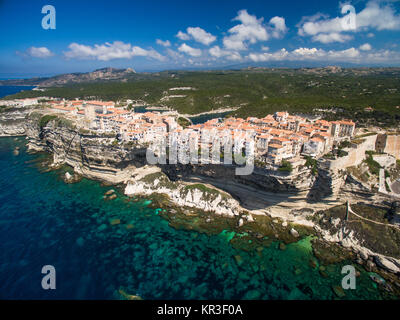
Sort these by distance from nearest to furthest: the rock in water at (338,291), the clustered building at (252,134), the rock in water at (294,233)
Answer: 1. the rock in water at (338,291)
2. the rock in water at (294,233)
3. the clustered building at (252,134)

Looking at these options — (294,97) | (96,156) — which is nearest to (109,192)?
(96,156)

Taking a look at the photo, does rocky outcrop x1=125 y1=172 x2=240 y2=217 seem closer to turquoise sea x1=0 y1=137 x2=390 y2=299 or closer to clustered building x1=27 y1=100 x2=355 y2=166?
turquoise sea x1=0 y1=137 x2=390 y2=299

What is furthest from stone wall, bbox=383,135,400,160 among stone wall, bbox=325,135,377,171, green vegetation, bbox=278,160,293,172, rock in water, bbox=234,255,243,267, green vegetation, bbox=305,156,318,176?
rock in water, bbox=234,255,243,267

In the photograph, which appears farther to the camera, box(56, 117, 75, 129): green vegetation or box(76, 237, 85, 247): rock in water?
box(56, 117, 75, 129): green vegetation

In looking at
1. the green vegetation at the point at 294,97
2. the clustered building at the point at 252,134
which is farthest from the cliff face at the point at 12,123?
the green vegetation at the point at 294,97

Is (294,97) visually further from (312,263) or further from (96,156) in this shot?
(312,263)

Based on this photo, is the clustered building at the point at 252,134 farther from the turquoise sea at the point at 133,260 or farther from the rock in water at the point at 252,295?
the rock in water at the point at 252,295

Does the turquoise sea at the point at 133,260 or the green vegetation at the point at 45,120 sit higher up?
the green vegetation at the point at 45,120
